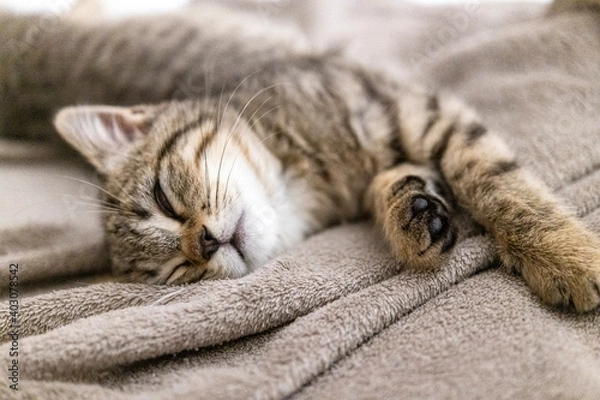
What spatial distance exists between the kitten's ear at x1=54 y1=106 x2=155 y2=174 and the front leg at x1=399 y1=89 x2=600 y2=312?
2.35 ft

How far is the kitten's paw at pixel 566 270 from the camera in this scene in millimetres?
802

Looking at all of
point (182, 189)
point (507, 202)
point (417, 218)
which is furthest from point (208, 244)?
point (507, 202)

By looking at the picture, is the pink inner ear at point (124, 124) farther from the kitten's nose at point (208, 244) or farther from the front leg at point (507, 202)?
the front leg at point (507, 202)

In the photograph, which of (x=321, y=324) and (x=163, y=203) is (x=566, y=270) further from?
(x=163, y=203)

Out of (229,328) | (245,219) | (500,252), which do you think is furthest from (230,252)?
(500,252)

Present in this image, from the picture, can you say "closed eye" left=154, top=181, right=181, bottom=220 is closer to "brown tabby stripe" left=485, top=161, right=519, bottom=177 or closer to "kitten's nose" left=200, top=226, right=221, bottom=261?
"kitten's nose" left=200, top=226, right=221, bottom=261

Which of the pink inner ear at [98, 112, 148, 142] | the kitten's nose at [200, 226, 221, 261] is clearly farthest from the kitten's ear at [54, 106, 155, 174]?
the kitten's nose at [200, 226, 221, 261]

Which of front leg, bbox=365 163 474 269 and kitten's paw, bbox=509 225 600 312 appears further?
front leg, bbox=365 163 474 269

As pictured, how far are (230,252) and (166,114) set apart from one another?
47 cm

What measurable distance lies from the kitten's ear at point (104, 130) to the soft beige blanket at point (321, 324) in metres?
0.14

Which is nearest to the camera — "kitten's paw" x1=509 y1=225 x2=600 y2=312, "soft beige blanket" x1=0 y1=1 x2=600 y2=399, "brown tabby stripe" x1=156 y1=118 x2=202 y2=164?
"soft beige blanket" x1=0 y1=1 x2=600 y2=399

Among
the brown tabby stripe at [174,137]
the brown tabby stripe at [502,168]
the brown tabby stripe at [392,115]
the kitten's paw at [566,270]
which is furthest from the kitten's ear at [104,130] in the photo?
the kitten's paw at [566,270]

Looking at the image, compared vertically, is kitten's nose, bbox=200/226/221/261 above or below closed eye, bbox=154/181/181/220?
below

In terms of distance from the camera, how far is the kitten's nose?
101cm
